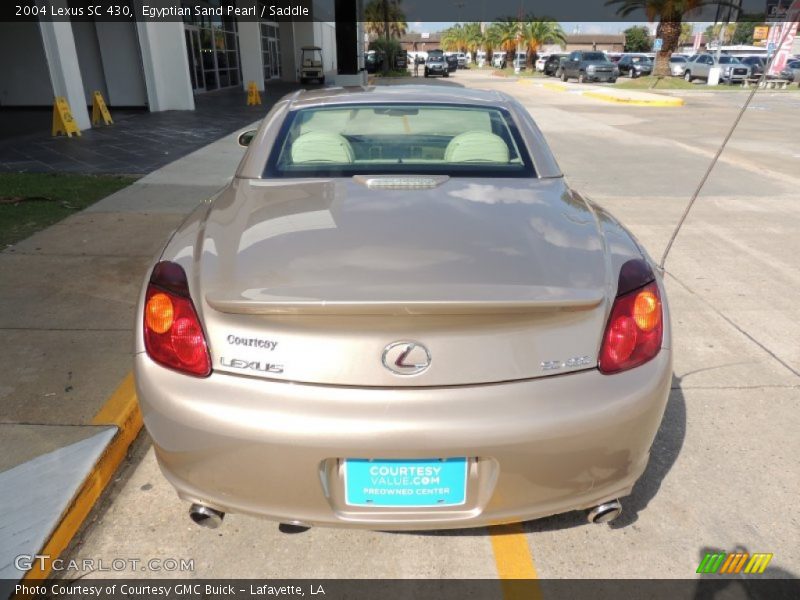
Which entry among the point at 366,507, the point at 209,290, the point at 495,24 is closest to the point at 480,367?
the point at 366,507

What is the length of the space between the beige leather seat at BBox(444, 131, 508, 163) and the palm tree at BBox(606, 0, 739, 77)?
32.3 m

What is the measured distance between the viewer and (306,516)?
1.80 metres

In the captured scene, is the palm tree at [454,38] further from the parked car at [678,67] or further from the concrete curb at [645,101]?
the concrete curb at [645,101]

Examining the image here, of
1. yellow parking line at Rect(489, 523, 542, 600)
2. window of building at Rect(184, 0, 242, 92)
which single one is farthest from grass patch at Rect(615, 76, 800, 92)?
yellow parking line at Rect(489, 523, 542, 600)

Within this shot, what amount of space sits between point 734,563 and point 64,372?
3255 mm

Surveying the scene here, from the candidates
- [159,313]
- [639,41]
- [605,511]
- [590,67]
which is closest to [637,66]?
[590,67]

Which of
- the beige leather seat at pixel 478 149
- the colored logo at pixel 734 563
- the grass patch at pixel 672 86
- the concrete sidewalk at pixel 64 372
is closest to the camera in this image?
the colored logo at pixel 734 563

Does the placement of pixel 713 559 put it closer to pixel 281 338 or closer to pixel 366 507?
pixel 366 507

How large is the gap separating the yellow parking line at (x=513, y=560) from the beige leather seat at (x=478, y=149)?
1.71 metres

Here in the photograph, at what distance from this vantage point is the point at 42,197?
7055 mm

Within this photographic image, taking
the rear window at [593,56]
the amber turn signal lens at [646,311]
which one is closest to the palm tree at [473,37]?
the rear window at [593,56]

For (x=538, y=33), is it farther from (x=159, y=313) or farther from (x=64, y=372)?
(x=159, y=313)

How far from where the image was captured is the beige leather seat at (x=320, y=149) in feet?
9.57

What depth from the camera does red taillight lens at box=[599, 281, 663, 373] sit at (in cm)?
179
